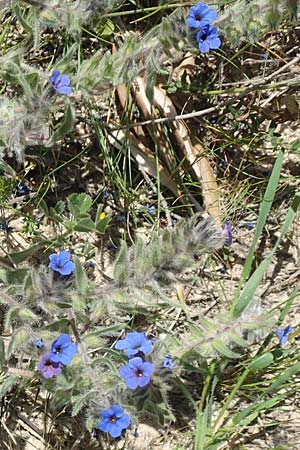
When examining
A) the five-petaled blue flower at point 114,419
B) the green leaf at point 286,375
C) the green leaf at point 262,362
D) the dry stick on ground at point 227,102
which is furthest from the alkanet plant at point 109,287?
the dry stick on ground at point 227,102

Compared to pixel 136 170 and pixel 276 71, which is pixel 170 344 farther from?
pixel 276 71

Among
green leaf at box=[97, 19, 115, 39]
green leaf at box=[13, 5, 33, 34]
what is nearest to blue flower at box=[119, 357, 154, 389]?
green leaf at box=[13, 5, 33, 34]

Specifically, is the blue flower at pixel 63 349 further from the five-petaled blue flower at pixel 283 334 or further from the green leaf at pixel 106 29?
the green leaf at pixel 106 29

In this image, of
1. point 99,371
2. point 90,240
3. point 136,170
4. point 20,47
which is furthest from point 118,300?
point 20,47

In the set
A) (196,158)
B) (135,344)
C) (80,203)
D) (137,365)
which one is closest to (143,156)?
(196,158)

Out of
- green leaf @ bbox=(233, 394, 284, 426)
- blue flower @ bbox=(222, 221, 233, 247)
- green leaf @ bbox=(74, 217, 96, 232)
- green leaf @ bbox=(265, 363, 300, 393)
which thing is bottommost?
green leaf @ bbox=(233, 394, 284, 426)

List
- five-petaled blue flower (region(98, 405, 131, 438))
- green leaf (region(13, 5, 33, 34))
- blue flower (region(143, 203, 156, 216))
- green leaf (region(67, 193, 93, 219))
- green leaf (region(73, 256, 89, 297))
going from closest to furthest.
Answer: five-petaled blue flower (region(98, 405, 131, 438)) < green leaf (region(73, 256, 89, 297)) < green leaf (region(13, 5, 33, 34)) < green leaf (region(67, 193, 93, 219)) < blue flower (region(143, 203, 156, 216))

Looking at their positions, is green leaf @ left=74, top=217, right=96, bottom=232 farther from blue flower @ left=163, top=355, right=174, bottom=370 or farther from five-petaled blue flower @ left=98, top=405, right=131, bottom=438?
five-petaled blue flower @ left=98, top=405, right=131, bottom=438

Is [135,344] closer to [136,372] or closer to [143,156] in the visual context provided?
[136,372]

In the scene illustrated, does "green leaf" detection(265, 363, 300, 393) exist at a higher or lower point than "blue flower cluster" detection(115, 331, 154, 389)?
lower
